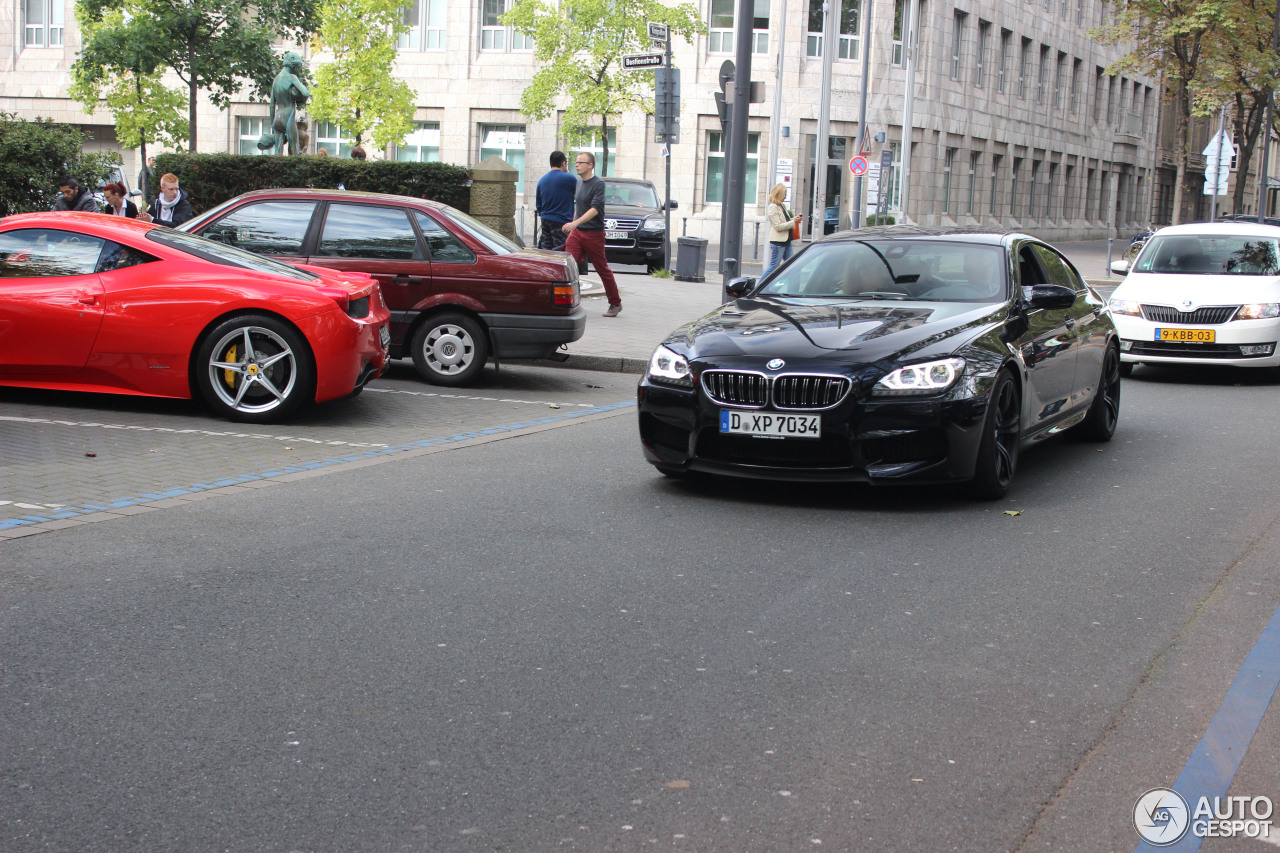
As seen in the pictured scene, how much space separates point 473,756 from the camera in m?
3.72

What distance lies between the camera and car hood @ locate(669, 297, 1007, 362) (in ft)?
23.2

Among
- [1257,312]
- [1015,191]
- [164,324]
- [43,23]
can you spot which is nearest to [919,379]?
[164,324]

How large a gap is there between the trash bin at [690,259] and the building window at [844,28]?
80.5 feet

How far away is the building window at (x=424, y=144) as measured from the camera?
49875 millimetres

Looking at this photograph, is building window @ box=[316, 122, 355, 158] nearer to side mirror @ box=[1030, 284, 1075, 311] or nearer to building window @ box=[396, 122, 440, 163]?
building window @ box=[396, 122, 440, 163]

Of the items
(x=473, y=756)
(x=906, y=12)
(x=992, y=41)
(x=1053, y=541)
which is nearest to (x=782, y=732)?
(x=473, y=756)

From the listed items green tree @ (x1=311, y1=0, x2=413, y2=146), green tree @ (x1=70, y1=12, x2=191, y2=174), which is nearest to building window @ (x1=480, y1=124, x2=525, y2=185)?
green tree @ (x1=311, y1=0, x2=413, y2=146)

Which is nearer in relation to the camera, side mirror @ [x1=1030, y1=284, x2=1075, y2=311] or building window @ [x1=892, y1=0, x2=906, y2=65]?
side mirror @ [x1=1030, y1=284, x2=1075, y2=311]

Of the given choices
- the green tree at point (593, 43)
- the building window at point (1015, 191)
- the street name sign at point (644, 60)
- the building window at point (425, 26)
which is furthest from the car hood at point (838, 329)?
the building window at point (1015, 191)

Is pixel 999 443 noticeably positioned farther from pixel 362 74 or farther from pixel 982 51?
pixel 982 51

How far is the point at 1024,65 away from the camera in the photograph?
5859cm

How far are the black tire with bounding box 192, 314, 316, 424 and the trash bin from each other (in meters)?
15.5

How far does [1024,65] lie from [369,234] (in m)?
52.1

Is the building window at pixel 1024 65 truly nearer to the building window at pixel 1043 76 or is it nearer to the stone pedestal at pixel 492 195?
the building window at pixel 1043 76
